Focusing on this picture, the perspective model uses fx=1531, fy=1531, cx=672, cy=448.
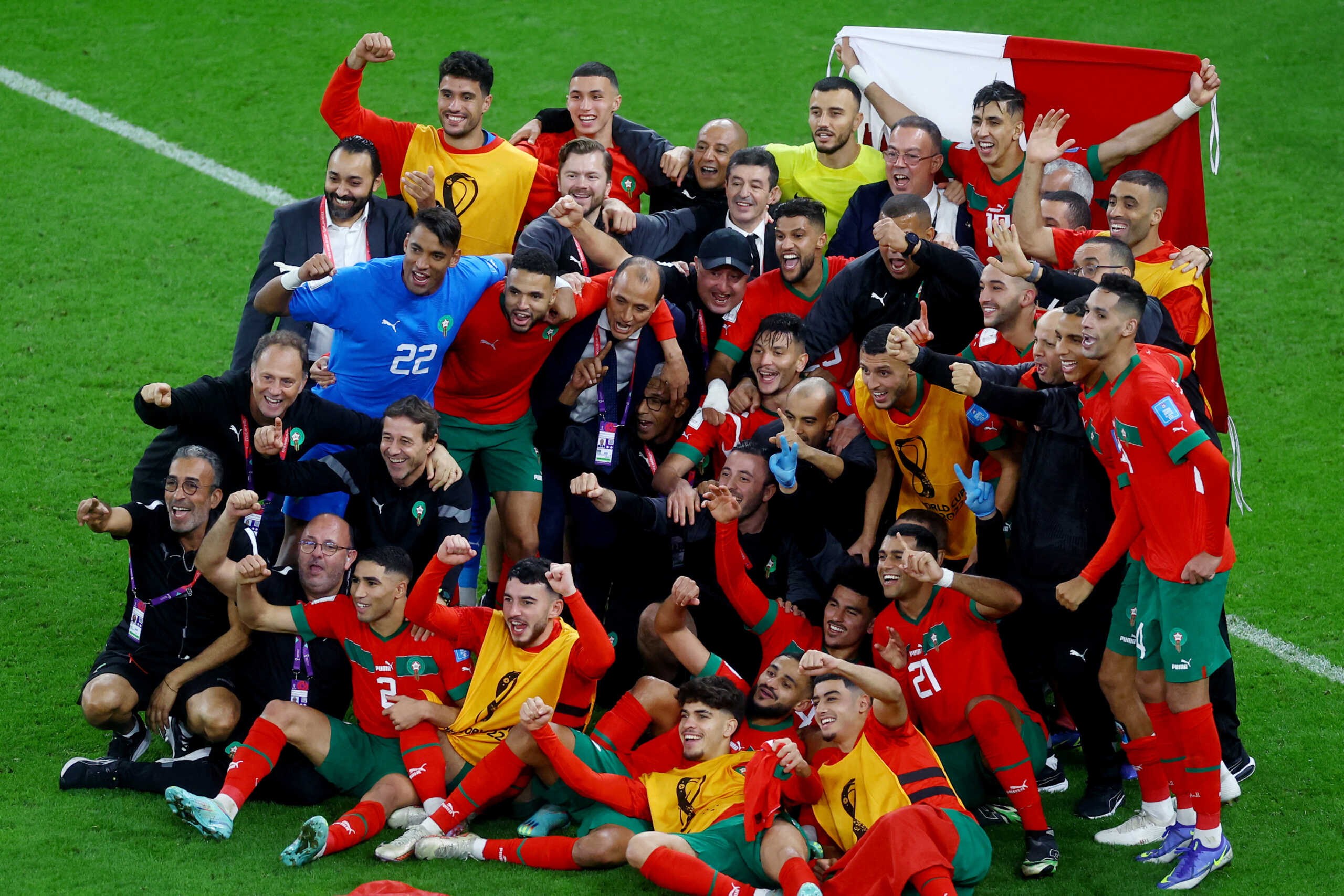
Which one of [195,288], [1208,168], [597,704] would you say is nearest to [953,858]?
[597,704]

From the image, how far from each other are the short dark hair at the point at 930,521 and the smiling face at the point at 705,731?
1.04m

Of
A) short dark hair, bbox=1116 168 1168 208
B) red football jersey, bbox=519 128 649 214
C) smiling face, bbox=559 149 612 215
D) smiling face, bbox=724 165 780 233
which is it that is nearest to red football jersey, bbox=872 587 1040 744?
short dark hair, bbox=1116 168 1168 208

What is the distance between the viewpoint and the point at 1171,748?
5590 millimetres

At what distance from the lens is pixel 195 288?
10.2 meters

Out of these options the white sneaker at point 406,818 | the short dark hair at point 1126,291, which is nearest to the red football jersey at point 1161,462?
the short dark hair at point 1126,291

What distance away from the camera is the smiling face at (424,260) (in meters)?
6.22

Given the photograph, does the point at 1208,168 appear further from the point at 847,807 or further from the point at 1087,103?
the point at 847,807

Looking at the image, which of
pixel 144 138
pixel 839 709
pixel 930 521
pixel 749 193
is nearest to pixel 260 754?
pixel 839 709

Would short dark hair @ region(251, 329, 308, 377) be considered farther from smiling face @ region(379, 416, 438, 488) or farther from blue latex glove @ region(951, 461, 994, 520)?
blue latex glove @ region(951, 461, 994, 520)

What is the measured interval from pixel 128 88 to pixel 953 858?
9821 millimetres

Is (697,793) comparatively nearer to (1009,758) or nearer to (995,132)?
(1009,758)

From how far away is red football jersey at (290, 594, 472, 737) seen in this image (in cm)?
596

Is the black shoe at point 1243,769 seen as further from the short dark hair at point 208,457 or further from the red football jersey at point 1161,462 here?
the short dark hair at point 208,457

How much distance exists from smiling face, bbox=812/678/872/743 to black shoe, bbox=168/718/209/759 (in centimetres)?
246
